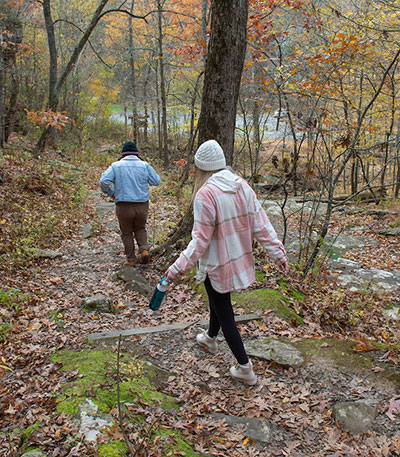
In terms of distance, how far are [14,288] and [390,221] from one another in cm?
1261

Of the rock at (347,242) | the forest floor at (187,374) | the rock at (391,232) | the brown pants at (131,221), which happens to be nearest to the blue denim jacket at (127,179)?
the brown pants at (131,221)

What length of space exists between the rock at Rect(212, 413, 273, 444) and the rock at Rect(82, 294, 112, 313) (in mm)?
2555

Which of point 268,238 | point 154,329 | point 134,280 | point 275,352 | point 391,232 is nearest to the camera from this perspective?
point 268,238

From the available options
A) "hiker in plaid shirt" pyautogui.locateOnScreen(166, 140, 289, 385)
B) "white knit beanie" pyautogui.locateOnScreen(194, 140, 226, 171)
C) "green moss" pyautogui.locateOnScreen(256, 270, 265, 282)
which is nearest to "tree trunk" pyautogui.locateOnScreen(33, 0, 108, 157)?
"green moss" pyautogui.locateOnScreen(256, 270, 265, 282)

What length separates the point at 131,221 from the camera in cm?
681

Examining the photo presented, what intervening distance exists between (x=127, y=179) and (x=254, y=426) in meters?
4.58

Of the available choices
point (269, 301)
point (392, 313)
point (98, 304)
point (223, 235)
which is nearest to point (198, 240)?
A: point (223, 235)

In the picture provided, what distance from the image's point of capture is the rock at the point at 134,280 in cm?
602

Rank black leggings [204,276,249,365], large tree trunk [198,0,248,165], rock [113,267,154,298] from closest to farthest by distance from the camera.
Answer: black leggings [204,276,249,365]
large tree trunk [198,0,248,165]
rock [113,267,154,298]

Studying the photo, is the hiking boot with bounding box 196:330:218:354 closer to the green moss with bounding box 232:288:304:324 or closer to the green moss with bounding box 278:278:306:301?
the green moss with bounding box 232:288:304:324

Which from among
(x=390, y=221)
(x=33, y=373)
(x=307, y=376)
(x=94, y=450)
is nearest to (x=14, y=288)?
(x=33, y=373)

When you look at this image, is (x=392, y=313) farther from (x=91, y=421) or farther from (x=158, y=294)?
(x=91, y=421)

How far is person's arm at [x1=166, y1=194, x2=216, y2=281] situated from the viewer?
120 inches

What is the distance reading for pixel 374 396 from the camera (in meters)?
3.32
